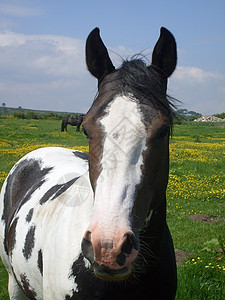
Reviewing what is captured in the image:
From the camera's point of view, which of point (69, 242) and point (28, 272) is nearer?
point (69, 242)

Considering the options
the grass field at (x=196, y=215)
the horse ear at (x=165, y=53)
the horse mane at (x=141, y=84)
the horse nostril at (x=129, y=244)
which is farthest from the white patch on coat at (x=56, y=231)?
the grass field at (x=196, y=215)

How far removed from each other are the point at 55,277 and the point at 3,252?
1943 mm

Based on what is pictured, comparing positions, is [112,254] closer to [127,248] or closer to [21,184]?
[127,248]

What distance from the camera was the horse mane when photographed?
90.0 inches

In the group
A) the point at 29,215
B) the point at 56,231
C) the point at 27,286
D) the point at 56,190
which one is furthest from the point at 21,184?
the point at 56,231

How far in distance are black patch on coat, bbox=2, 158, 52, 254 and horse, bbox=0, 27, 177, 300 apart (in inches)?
25.3

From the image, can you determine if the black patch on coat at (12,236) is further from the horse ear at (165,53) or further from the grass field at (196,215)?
the horse ear at (165,53)

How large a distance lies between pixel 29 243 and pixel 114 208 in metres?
1.71

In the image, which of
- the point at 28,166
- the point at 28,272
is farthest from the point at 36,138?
the point at 28,272

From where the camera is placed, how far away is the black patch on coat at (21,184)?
13.2 feet

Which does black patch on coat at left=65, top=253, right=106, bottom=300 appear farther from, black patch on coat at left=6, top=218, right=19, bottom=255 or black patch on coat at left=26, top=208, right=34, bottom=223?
black patch on coat at left=6, top=218, right=19, bottom=255

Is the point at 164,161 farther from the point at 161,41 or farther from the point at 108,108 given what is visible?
the point at 161,41

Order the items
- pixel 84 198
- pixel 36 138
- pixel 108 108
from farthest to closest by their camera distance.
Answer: pixel 36 138 < pixel 84 198 < pixel 108 108

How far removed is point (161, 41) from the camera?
8.37 ft
